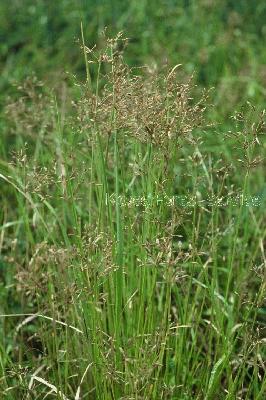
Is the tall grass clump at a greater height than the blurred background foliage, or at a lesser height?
greater

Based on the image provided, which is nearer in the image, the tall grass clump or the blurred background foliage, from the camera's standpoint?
the tall grass clump

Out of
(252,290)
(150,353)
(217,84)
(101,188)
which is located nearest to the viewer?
(150,353)

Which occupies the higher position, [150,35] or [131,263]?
[131,263]

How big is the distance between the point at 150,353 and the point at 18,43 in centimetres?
317

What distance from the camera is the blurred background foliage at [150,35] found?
426cm

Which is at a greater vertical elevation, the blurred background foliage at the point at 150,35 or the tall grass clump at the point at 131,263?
the tall grass clump at the point at 131,263

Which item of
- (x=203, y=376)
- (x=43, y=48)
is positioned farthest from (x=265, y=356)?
(x=43, y=48)

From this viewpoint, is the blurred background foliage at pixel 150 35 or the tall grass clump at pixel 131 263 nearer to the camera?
the tall grass clump at pixel 131 263

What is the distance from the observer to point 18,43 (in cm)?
470

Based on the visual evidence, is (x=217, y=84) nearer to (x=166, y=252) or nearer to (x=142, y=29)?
(x=142, y=29)

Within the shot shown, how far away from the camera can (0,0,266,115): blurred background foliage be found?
14.0 feet

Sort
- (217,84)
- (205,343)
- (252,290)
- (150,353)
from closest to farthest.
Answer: (150,353) → (205,343) → (252,290) → (217,84)

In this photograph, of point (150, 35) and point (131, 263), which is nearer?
point (131, 263)

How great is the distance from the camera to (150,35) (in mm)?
4609
